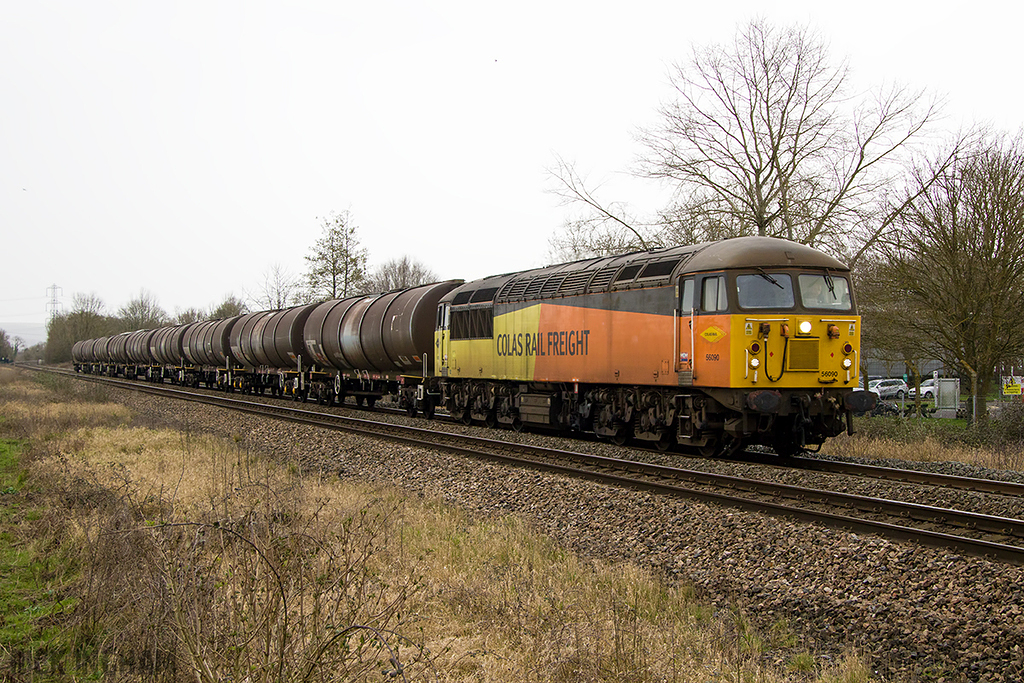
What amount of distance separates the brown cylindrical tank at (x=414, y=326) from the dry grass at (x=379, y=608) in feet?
40.3

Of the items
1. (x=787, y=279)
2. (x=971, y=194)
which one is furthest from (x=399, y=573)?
(x=971, y=194)

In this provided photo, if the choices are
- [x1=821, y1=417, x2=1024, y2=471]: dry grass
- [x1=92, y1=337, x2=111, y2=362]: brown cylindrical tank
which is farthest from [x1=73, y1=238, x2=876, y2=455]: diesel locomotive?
[x1=92, y1=337, x2=111, y2=362]: brown cylindrical tank

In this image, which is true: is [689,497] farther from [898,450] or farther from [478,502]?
[898,450]

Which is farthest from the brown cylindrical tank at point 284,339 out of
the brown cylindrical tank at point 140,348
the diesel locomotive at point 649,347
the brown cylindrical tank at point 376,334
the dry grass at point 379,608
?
the brown cylindrical tank at point 140,348

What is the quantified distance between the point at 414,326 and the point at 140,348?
3957cm

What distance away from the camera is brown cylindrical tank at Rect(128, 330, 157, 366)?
52750 millimetres

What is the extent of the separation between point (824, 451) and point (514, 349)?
698 cm

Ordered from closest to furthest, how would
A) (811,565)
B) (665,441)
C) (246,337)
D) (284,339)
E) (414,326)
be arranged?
(811,565), (665,441), (414,326), (284,339), (246,337)

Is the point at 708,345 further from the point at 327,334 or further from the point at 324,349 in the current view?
the point at 324,349

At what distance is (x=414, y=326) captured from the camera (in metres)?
22.1

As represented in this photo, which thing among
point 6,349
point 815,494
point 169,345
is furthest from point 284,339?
point 6,349

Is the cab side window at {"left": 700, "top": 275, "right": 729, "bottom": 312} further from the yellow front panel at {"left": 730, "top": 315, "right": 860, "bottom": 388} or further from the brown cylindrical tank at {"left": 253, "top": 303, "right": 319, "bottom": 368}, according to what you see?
the brown cylindrical tank at {"left": 253, "top": 303, "right": 319, "bottom": 368}

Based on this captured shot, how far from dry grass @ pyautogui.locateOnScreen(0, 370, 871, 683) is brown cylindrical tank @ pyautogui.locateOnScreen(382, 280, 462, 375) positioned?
40.3 feet

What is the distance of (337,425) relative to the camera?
66.4ft
